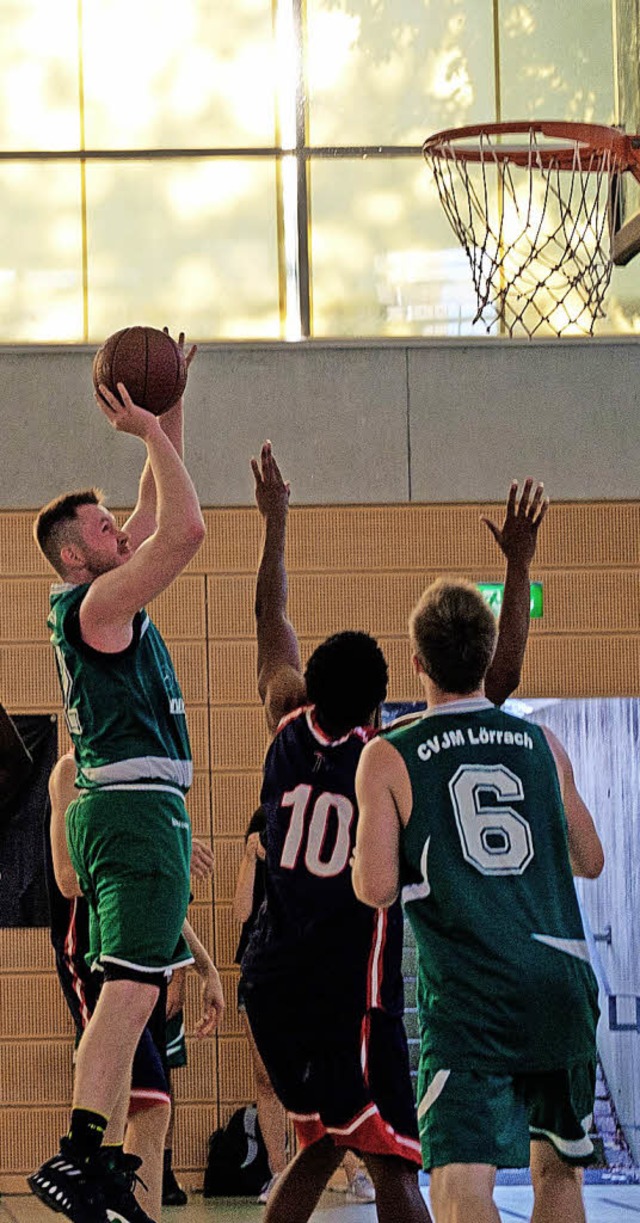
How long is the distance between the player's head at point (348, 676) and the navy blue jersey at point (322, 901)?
0.12 metres

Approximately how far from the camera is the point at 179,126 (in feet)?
29.4

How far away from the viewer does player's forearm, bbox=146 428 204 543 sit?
4.10 metres

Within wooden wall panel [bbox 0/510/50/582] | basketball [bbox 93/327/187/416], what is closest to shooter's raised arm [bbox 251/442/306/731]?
basketball [bbox 93/327/187/416]

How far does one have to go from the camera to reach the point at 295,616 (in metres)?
8.73

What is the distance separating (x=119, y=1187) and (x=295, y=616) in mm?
4975

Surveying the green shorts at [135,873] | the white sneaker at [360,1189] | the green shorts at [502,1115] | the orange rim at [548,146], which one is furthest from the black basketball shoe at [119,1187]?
the orange rim at [548,146]

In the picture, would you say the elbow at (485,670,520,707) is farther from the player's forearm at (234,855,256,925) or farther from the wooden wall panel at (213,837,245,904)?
the wooden wall panel at (213,837,245,904)

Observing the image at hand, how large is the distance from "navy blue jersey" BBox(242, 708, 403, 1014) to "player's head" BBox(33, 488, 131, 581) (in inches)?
27.4

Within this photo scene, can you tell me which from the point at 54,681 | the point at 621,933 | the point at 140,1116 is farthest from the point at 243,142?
the point at 140,1116

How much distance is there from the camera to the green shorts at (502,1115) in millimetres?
3393

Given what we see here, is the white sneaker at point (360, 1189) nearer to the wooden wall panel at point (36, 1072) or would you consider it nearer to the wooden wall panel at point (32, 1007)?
the wooden wall panel at point (36, 1072)

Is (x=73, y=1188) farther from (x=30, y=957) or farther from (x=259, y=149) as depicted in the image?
(x=259, y=149)

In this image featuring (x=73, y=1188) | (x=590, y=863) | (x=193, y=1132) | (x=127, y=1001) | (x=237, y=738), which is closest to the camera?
(x=590, y=863)

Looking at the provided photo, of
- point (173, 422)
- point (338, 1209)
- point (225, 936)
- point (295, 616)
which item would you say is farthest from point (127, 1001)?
→ point (295, 616)
